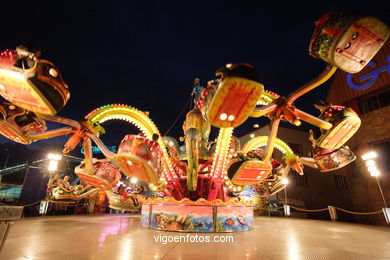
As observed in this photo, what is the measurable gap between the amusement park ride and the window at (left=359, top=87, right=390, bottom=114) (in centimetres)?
1137

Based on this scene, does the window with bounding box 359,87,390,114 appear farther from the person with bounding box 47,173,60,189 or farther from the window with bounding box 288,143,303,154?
the person with bounding box 47,173,60,189

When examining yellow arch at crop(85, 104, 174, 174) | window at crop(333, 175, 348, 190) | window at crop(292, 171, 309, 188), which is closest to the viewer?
yellow arch at crop(85, 104, 174, 174)

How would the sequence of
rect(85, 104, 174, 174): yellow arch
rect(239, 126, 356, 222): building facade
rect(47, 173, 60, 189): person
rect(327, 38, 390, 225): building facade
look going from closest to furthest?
rect(85, 104, 174, 174): yellow arch → rect(47, 173, 60, 189): person → rect(327, 38, 390, 225): building facade → rect(239, 126, 356, 222): building facade

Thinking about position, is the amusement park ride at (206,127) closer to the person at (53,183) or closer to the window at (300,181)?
the person at (53,183)

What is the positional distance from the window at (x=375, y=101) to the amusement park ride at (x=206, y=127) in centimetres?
1137

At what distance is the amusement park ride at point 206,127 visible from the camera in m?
3.28

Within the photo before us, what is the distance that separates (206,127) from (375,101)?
15902mm

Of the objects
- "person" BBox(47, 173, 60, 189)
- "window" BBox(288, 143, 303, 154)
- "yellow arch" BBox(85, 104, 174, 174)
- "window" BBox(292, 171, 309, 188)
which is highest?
"window" BBox(288, 143, 303, 154)

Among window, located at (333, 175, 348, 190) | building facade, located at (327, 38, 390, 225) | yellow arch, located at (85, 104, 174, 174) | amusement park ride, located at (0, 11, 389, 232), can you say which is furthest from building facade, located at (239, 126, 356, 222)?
yellow arch, located at (85, 104, 174, 174)

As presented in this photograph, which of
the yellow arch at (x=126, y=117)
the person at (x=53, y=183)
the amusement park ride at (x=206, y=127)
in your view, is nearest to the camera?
the amusement park ride at (x=206, y=127)

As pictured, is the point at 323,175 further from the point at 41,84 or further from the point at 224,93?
the point at 41,84

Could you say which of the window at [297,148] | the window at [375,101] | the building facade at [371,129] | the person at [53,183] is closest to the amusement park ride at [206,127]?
the person at [53,183]

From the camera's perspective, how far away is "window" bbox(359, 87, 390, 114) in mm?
14617

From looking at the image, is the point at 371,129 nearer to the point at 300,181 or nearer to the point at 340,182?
the point at 300,181
